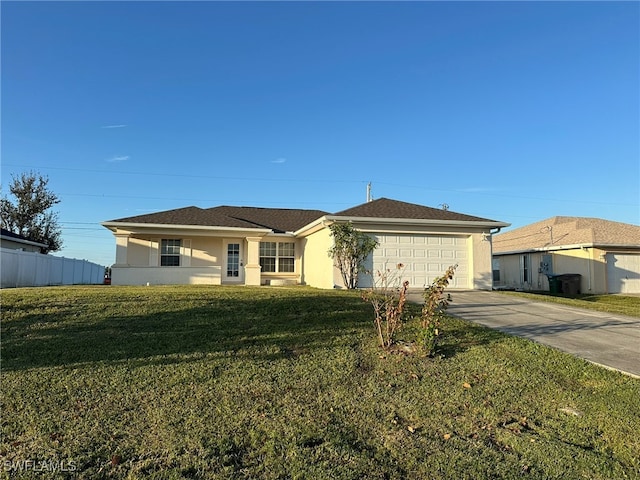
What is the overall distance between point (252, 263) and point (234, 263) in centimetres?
169

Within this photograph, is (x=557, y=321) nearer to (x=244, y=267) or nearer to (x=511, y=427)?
(x=511, y=427)

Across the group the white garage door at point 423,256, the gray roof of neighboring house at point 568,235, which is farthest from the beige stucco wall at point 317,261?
the gray roof of neighboring house at point 568,235

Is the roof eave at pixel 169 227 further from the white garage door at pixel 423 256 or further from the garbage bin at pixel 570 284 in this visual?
the garbage bin at pixel 570 284

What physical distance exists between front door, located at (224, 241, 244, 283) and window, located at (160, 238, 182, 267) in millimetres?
2227

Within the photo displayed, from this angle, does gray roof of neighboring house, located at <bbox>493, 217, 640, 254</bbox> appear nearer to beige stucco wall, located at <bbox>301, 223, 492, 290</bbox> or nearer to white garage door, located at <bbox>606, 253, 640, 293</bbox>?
white garage door, located at <bbox>606, 253, 640, 293</bbox>

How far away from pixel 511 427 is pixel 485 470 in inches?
40.2

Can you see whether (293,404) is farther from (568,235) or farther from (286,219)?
(568,235)

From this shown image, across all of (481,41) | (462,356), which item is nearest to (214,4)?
(481,41)

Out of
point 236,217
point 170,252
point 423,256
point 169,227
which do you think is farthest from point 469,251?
point 170,252

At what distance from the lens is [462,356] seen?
644cm

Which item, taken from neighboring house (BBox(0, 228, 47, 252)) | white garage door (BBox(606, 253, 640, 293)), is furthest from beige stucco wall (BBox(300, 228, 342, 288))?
neighboring house (BBox(0, 228, 47, 252))

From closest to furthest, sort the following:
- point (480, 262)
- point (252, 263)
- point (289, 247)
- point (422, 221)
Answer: point (422, 221) < point (480, 262) < point (252, 263) < point (289, 247)

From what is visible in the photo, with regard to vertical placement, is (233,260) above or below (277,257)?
below

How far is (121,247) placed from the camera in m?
18.0
